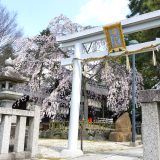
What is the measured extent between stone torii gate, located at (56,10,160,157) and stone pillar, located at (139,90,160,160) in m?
5.20

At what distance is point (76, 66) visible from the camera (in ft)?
32.1

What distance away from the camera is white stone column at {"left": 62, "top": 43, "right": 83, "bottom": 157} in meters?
8.99

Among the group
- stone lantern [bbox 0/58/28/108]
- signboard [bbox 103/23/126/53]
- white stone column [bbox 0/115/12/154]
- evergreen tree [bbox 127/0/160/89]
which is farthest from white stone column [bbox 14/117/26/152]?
evergreen tree [bbox 127/0/160/89]

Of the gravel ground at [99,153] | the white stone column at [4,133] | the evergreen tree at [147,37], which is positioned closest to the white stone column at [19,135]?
the white stone column at [4,133]

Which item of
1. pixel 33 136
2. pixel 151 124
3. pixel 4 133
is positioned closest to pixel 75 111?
pixel 33 136

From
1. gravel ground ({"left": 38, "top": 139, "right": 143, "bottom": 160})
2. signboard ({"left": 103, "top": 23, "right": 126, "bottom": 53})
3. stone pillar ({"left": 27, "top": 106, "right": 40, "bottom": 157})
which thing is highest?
signboard ({"left": 103, "top": 23, "right": 126, "bottom": 53})

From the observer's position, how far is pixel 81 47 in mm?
9992

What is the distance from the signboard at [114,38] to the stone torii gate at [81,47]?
18 centimetres

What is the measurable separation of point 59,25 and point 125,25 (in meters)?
12.5

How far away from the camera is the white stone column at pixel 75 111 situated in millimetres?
8985

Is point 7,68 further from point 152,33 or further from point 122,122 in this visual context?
point 122,122

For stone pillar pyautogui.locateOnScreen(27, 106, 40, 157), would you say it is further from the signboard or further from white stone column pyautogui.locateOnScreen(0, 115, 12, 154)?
the signboard

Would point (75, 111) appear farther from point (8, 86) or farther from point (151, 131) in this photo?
point (151, 131)

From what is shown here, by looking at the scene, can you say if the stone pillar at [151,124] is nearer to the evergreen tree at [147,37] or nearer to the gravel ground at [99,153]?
the gravel ground at [99,153]
